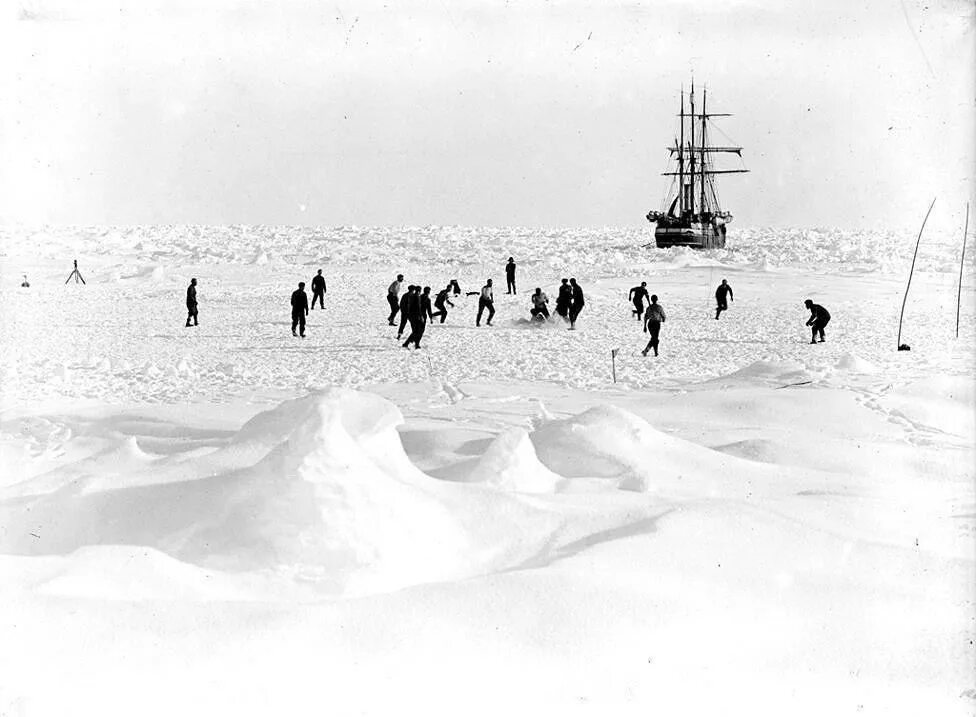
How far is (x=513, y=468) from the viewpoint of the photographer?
352 inches

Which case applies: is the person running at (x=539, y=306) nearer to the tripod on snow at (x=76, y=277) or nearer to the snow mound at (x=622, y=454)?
the snow mound at (x=622, y=454)

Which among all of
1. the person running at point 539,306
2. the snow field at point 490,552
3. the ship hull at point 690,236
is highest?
the ship hull at point 690,236

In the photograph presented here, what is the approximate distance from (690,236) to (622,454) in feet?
176

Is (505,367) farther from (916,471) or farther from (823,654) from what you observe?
(823,654)

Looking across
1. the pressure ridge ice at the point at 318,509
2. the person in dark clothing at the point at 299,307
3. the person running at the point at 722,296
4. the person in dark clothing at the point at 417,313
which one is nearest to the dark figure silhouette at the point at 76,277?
the person in dark clothing at the point at 299,307

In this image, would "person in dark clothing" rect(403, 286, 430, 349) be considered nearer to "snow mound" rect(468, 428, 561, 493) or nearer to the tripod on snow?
"snow mound" rect(468, 428, 561, 493)

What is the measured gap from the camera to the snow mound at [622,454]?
9781 mm

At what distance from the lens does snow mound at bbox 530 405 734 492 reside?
32.1 feet

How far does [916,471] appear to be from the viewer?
10.9 m

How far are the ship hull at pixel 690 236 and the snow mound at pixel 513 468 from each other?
5362 centimetres

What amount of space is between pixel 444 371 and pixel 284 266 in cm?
2825

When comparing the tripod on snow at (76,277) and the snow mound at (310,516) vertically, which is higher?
the tripod on snow at (76,277)

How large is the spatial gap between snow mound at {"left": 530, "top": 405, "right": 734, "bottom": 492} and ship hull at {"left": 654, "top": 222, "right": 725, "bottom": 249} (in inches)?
2037

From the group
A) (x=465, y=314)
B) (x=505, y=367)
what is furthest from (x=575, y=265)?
(x=505, y=367)
